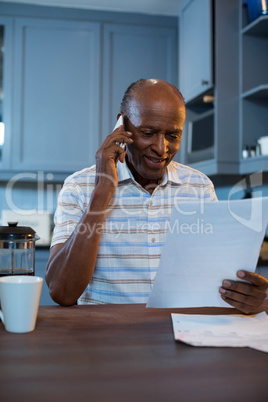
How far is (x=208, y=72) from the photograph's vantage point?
2.44 meters

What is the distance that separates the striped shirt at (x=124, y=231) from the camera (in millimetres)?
1283

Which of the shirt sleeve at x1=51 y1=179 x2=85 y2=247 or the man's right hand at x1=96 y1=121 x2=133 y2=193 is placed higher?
the man's right hand at x1=96 y1=121 x2=133 y2=193

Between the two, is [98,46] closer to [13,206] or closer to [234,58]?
[234,58]

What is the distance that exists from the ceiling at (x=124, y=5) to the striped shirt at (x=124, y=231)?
6.40 ft

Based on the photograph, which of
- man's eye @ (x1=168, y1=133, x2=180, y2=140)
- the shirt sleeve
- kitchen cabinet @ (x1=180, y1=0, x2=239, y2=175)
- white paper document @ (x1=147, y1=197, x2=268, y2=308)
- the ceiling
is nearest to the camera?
white paper document @ (x1=147, y1=197, x2=268, y2=308)

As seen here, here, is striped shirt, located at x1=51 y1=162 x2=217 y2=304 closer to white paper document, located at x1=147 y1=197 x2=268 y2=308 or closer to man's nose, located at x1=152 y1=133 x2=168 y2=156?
man's nose, located at x1=152 y1=133 x2=168 y2=156

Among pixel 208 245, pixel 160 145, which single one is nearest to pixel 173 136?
pixel 160 145

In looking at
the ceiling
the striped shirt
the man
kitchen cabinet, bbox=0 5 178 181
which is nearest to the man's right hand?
the man

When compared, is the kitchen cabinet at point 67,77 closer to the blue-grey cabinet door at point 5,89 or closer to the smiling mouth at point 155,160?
the blue-grey cabinet door at point 5,89

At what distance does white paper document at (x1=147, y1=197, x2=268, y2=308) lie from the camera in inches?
34.2

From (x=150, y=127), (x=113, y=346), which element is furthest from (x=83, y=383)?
(x=150, y=127)

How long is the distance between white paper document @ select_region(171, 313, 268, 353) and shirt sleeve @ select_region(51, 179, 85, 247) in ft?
1.50

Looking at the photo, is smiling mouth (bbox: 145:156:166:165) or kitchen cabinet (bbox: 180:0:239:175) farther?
kitchen cabinet (bbox: 180:0:239:175)

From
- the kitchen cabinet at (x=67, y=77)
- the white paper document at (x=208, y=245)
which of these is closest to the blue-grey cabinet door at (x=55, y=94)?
the kitchen cabinet at (x=67, y=77)
